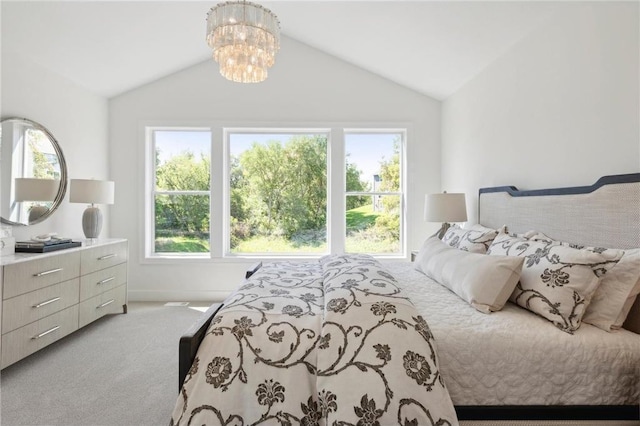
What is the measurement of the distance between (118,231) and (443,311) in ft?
12.8

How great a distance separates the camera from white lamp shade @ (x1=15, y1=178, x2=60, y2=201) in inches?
112

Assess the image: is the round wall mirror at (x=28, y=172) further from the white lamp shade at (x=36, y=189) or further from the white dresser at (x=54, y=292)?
the white dresser at (x=54, y=292)

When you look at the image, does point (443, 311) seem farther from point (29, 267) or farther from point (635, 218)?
point (29, 267)

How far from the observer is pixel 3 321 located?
2107mm

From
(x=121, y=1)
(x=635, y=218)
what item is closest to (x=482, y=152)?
(x=635, y=218)

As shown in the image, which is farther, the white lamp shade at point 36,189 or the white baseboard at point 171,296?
the white baseboard at point 171,296

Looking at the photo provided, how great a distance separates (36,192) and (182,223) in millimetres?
1471

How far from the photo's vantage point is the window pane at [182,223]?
13.5ft

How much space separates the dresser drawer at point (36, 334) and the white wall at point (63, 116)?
878 millimetres

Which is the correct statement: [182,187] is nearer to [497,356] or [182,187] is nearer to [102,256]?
[102,256]

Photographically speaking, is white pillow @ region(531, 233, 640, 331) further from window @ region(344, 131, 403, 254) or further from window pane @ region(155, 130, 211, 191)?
window pane @ region(155, 130, 211, 191)

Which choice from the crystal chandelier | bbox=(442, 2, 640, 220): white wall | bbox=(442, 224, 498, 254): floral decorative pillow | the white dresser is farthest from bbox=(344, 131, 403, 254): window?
the white dresser

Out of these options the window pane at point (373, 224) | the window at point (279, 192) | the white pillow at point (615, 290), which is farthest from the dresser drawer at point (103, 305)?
the white pillow at point (615, 290)

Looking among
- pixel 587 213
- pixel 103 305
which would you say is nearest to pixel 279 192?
pixel 103 305
